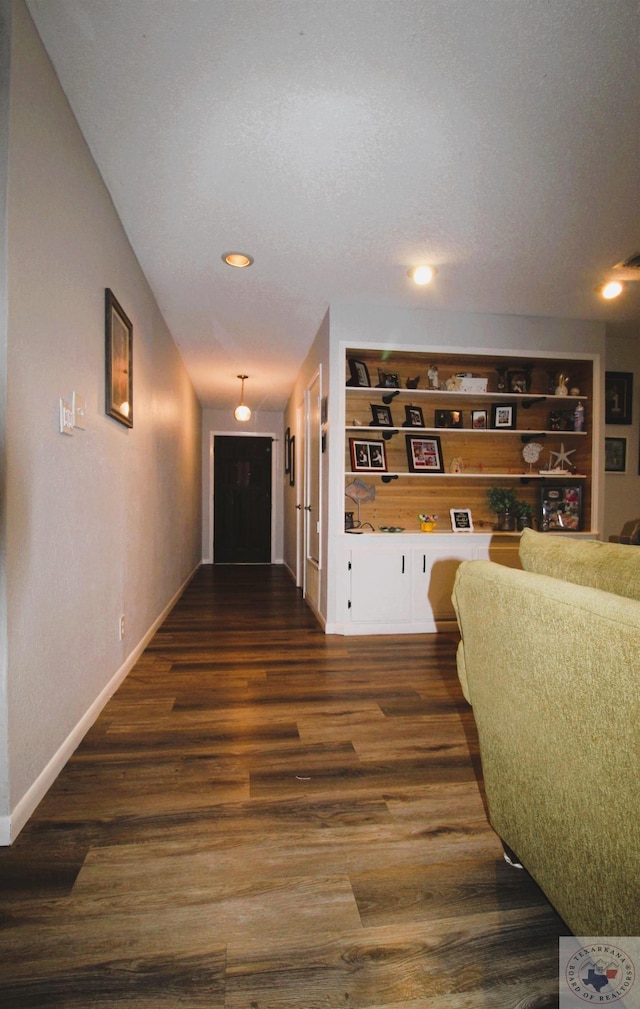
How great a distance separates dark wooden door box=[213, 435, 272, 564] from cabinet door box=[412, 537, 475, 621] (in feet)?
15.2

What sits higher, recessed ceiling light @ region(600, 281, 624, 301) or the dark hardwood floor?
recessed ceiling light @ region(600, 281, 624, 301)

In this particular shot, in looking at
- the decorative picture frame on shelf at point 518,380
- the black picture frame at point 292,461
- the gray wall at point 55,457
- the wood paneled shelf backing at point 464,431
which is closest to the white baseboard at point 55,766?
the gray wall at point 55,457

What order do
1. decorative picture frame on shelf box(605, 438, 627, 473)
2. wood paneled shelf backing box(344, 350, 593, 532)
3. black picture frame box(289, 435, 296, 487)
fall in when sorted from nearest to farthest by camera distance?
wood paneled shelf backing box(344, 350, 593, 532), decorative picture frame on shelf box(605, 438, 627, 473), black picture frame box(289, 435, 296, 487)

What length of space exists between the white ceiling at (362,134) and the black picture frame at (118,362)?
52cm

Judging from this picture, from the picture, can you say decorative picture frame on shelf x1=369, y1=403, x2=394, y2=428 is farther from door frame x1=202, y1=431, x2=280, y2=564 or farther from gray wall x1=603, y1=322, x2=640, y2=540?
door frame x1=202, y1=431, x2=280, y2=564

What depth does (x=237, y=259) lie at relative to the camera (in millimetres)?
2986

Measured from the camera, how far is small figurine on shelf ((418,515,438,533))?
4004 millimetres

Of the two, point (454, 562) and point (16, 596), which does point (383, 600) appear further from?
point (16, 596)

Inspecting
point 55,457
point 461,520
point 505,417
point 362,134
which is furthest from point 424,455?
point 55,457

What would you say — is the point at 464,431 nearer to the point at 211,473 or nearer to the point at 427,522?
the point at 427,522

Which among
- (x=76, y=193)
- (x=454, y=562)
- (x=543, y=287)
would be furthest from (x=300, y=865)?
(x=543, y=287)

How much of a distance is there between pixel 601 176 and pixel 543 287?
1.21 meters

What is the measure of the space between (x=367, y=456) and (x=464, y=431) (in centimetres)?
80

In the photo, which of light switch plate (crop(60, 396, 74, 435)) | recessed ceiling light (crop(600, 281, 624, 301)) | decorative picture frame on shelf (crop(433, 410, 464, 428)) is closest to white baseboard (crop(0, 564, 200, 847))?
light switch plate (crop(60, 396, 74, 435))
